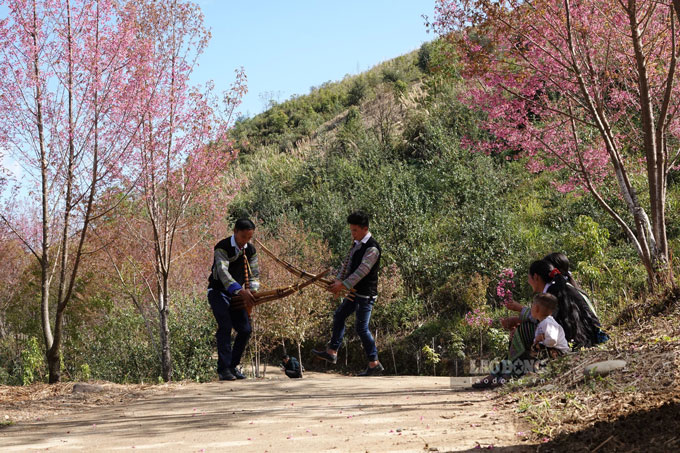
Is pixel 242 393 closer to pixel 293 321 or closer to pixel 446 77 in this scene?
pixel 293 321

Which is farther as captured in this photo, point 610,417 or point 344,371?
point 344,371

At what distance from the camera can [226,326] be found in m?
7.13

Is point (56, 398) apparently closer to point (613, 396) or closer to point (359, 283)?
point (359, 283)

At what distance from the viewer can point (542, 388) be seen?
16.7ft

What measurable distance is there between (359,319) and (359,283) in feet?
1.45

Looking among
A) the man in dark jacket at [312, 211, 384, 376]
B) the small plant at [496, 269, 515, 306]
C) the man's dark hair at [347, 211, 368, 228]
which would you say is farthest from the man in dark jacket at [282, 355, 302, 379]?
the small plant at [496, 269, 515, 306]

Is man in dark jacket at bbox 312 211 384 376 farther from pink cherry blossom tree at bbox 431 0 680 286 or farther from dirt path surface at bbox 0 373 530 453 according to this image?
pink cherry blossom tree at bbox 431 0 680 286

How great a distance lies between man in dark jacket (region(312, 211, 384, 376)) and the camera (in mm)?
6891

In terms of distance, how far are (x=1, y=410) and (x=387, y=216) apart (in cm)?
1316

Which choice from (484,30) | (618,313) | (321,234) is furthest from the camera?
(321,234)

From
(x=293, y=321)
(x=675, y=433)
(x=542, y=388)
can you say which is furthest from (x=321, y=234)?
(x=675, y=433)

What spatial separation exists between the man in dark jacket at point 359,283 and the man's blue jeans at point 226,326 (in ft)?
3.19

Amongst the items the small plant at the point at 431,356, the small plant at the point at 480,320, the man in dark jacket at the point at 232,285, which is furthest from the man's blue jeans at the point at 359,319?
the small plant at the point at 431,356

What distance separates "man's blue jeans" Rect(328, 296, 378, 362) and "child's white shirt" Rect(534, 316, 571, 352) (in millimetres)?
2094
